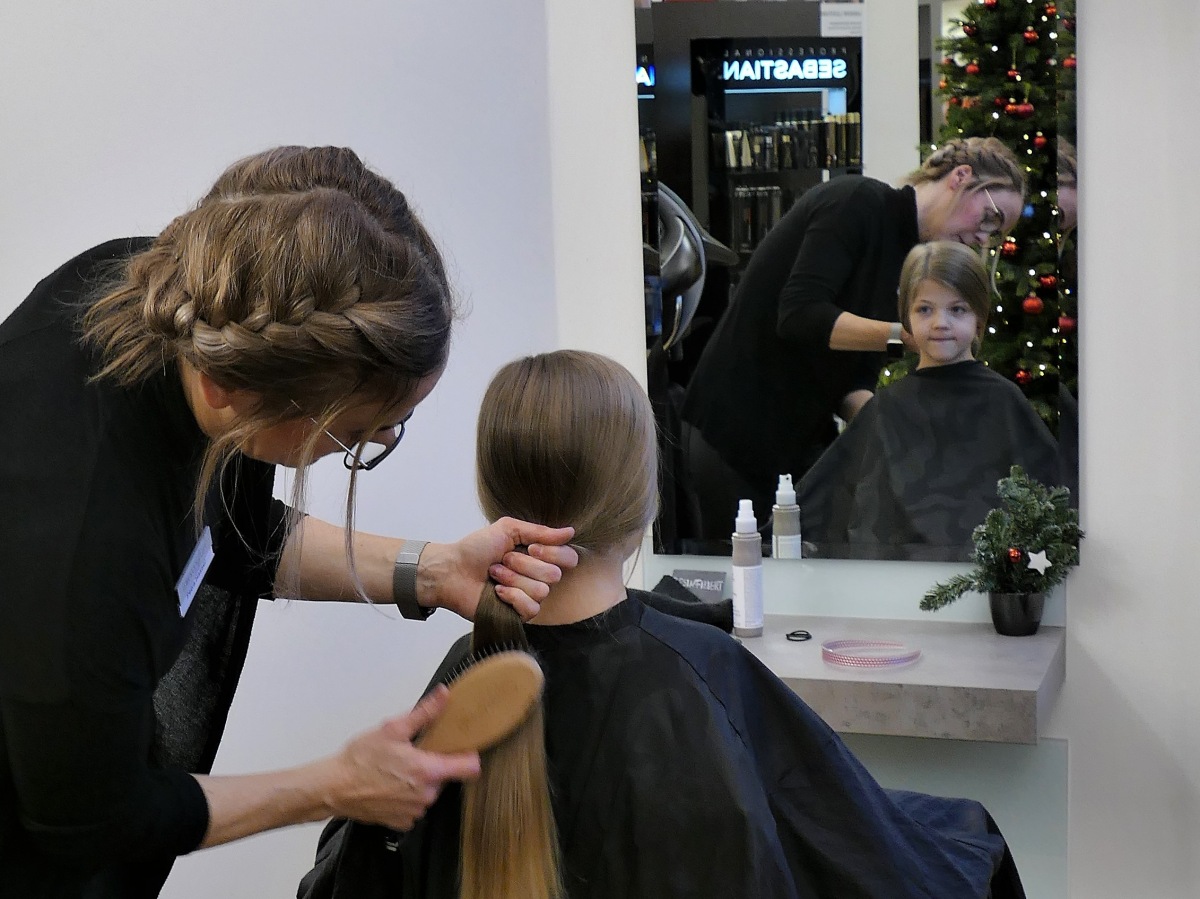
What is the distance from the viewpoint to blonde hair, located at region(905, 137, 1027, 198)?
7.86ft

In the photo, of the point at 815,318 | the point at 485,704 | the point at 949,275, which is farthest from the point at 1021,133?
the point at 485,704

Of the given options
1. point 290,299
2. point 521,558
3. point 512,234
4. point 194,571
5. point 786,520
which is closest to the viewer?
point 290,299

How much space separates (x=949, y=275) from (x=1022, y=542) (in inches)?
23.0

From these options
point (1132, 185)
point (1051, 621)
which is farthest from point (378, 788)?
point (1132, 185)

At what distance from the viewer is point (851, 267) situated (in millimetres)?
2559

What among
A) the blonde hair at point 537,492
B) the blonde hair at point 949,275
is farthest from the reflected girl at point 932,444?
the blonde hair at point 537,492

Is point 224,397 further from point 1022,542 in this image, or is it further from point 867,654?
point 1022,542

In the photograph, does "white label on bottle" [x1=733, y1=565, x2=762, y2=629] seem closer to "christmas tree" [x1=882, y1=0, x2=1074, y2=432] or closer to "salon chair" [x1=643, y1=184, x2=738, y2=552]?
"salon chair" [x1=643, y1=184, x2=738, y2=552]

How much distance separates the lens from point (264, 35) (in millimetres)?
2107

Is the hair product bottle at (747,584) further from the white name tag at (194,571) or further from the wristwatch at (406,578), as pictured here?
the white name tag at (194,571)

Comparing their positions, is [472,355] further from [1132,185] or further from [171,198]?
[1132,185]

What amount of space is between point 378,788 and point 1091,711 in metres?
1.81

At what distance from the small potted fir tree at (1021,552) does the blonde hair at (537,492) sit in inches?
47.2

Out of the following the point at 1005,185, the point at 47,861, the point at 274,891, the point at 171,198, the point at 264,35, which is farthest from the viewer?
the point at 1005,185
